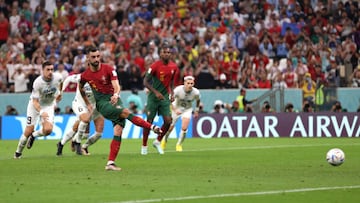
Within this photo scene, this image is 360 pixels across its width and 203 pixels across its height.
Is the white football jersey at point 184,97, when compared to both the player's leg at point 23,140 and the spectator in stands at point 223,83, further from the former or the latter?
the spectator in stands at point 223,83

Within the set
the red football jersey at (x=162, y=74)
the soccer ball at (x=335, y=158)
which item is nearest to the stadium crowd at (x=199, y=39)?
the red football jersey at (x=162, y=74)

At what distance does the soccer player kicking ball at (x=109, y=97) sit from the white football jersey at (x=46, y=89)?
3.67 m

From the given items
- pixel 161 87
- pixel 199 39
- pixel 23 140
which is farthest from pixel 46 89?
pixel 199 39

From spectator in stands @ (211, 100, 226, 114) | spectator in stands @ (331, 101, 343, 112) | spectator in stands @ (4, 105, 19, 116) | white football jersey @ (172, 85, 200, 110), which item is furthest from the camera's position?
spectator in stands @ (4, 105, 19, 116)

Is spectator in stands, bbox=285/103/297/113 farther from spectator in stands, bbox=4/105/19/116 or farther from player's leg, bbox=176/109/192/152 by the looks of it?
spectator in stands, bbox=4/105/19/116

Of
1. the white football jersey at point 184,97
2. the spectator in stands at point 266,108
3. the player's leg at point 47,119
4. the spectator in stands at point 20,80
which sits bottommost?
the spectator in stands at point 266,108

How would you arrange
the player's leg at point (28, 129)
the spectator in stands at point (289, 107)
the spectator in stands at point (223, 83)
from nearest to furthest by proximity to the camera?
the player's leg at point (28, 129)
the spectator in stands at point (289, 107)
the spectator in stands at point (223, 83)

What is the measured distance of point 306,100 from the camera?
110ft

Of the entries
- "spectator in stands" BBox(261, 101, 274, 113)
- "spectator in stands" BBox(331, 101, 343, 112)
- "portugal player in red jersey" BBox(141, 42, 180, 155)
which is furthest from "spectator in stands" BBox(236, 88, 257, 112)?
"portugal player in red jersey" BBox(141, 42, 180, 155)

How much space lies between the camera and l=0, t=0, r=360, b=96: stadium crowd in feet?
113

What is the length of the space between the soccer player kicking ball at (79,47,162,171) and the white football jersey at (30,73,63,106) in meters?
3.67

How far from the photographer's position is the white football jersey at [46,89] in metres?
22.1

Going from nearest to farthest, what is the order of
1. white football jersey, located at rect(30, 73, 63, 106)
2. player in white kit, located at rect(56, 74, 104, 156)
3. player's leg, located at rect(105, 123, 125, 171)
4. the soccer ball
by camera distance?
player's leg, located at rect(105, 123, 125, 171) → the soccer ball → white football jersey, located at rect(30, 73, 63, 106) → player in white kit, located at rect(56, 74, 104, 156)

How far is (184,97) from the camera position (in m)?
25.1
